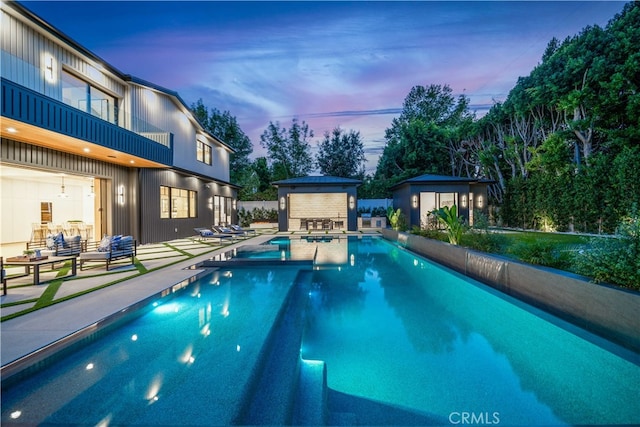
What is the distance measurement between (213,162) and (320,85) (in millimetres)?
9556

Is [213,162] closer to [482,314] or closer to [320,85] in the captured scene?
[320,85]

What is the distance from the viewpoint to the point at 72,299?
468 cm

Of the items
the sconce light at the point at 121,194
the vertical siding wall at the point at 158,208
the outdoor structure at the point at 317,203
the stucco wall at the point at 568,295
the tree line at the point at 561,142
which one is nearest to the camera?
the stucco wall at the point at 568,295

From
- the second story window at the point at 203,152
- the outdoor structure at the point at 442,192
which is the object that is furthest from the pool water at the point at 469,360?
the second story window at the point at 203,152

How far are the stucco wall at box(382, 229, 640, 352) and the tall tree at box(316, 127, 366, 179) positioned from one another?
92.9ft

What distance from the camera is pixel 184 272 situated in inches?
263

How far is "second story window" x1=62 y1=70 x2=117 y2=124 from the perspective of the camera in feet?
26.5

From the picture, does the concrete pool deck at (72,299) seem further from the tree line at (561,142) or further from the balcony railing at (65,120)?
the tree line at (561,142)

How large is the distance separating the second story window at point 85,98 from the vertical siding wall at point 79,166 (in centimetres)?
172

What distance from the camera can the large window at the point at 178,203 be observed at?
43.7 feet

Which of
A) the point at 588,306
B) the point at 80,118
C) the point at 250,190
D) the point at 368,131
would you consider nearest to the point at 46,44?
the point at 80,118

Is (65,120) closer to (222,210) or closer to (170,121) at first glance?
(170,121)

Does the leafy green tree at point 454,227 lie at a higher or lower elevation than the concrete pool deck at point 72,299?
higher

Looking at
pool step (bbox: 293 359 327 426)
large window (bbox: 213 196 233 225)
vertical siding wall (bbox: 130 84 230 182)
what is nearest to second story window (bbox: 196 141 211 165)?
vertical siding wall (bbox: 130 84 230 182)
